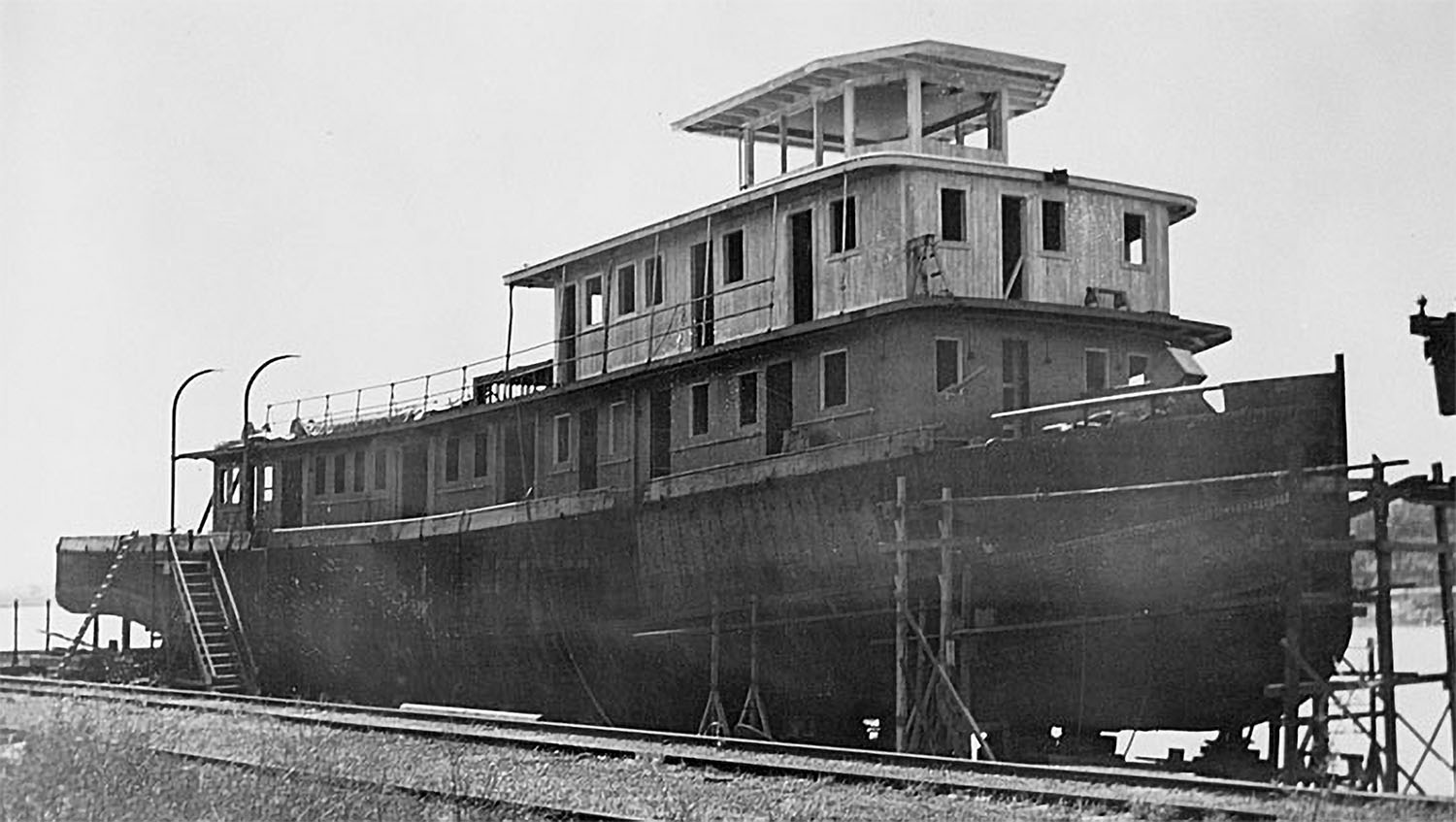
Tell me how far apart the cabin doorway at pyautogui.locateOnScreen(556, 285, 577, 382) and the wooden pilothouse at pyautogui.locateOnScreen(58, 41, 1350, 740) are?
0.21 ft

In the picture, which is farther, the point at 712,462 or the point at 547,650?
the point at 547,650

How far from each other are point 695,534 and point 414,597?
7.85 meters

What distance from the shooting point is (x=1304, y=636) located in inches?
614

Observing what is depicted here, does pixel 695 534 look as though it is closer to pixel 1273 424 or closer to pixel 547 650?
pixel 547 650

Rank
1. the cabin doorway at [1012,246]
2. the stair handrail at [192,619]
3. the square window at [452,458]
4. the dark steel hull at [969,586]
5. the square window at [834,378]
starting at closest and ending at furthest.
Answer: the dark steel hull at [969,586] → the square window at [834,378] → the cabin doorway at [1012,246] → the square window at [452,458] → the stair handrail at [192,619]

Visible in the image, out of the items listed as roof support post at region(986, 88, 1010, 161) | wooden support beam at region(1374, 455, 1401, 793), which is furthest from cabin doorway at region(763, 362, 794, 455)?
wooden support beam at region(1374, 455, 1401, 793)

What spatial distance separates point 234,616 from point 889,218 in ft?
54.6

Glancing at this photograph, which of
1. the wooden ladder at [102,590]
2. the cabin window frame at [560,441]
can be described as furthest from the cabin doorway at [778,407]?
the wooden ladder at [102,590]

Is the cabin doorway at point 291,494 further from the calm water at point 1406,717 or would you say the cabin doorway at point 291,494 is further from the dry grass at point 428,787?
the dry grass at point 428,787

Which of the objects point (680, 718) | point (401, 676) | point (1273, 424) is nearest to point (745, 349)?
point (680, 718)

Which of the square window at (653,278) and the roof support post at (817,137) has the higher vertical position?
the roof support post at (817,137)

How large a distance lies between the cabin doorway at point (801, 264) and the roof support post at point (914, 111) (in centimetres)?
158

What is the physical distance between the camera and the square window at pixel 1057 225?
811 inches

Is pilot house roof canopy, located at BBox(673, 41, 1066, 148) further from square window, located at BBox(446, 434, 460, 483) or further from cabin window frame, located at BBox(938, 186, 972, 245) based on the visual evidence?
square window, located at BBox(446, 434, 460, 483)
